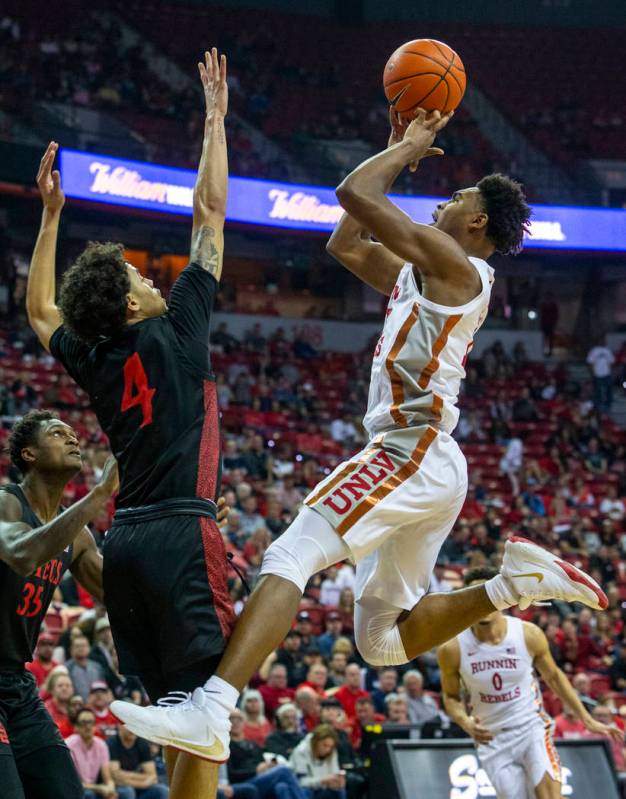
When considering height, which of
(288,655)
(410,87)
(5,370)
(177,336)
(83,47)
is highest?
(83,47)

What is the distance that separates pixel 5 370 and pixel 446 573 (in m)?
8.00

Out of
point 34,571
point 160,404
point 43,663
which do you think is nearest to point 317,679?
point 43,663

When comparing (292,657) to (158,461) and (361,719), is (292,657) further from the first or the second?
(158,461)

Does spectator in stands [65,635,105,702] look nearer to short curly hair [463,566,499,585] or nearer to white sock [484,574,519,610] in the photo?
short curly hair [463,566,499,585]

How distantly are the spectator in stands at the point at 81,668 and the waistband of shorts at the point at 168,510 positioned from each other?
20.7ft

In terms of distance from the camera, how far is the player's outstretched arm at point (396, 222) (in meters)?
4.67

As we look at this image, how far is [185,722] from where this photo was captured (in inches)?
155

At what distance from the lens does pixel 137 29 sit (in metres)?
28.3

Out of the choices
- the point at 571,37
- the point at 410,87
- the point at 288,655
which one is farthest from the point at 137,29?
the point at 410,87

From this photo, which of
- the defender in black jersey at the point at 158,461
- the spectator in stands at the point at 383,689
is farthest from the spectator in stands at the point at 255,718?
the defender in black jersey at the point at 158,461

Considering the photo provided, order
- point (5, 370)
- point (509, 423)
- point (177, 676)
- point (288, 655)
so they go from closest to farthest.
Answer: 1. point (177, 676)
2. point (288, 655)
3. point (5, 370)
4. point (509, 423)

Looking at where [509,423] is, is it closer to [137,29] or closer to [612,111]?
[612,111]

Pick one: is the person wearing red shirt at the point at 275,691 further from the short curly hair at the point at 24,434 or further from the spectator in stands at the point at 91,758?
the short curly hair at the point at 24,434

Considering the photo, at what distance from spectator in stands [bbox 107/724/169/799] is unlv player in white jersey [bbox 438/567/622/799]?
96.4 inches
